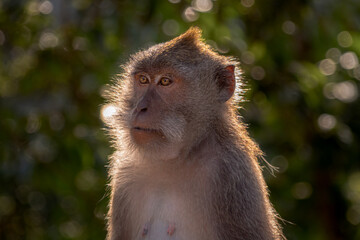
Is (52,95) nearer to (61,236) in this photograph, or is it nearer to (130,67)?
(61,236)

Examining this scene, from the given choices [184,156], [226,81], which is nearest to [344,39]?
[226,81]

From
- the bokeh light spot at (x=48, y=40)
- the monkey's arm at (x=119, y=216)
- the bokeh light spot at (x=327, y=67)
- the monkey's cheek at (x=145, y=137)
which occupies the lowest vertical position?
the monkey's arm at (x=119, y=216)

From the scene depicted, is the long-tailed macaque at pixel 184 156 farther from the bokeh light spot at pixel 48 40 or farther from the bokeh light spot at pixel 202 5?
the bokeh light spot at pixel 48 40

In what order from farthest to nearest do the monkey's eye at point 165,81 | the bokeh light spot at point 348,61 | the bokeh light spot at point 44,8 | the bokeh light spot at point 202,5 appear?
1. the bokeh light spot at point 348,61
2. the bokeh light spot at point 44,8
3. the bokeh light spot at point 202,5
4. the monkey's eye at point 165,81

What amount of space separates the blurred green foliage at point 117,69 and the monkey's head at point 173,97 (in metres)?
1.11

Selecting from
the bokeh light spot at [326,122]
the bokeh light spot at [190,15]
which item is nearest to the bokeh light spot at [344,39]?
the bokeh light spot at [326,122]

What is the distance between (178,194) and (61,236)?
9.54ft

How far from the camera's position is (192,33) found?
3627 mm

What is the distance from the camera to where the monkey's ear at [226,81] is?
11.8ft

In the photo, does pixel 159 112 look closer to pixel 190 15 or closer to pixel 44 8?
pixel 190 15

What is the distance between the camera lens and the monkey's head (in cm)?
327

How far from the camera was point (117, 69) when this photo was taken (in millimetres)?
4742

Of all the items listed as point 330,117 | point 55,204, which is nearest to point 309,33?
point 330,117

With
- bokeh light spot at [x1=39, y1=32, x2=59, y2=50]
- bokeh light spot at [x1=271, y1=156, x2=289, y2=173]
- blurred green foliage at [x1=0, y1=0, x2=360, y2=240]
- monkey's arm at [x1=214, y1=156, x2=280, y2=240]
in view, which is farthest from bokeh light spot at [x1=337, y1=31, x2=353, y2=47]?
bokeh light spot at [x1=39, y1=32, x2=59, y2=50]
